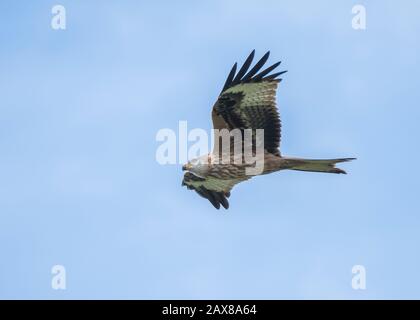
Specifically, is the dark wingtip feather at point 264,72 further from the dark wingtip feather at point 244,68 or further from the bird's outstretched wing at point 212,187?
the bird's outstretched wing at point 212,187

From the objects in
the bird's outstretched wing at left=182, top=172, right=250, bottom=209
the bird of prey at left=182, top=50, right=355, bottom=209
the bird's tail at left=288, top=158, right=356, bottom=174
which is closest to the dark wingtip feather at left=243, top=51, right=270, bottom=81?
the bird of prey at left=182, top=50, right=355, bottom=209

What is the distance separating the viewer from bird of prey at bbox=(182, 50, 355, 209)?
44.6ft

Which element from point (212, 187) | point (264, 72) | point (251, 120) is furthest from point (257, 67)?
point (212, 187)

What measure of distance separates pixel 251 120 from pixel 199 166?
38.7 inches

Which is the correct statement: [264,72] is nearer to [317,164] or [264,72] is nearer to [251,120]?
[251,120]

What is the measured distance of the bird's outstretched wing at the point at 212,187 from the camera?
14891mm

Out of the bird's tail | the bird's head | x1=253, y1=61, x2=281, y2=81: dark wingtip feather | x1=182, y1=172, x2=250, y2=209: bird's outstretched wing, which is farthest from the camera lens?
x1=182, y1=172, x2=250, y2=209: bird's outstretched wing

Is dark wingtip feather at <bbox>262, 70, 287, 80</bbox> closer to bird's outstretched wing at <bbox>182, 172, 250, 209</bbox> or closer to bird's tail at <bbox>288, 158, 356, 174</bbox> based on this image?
bird's tail at <bbox>288, 158, 356, 174</bbox>
